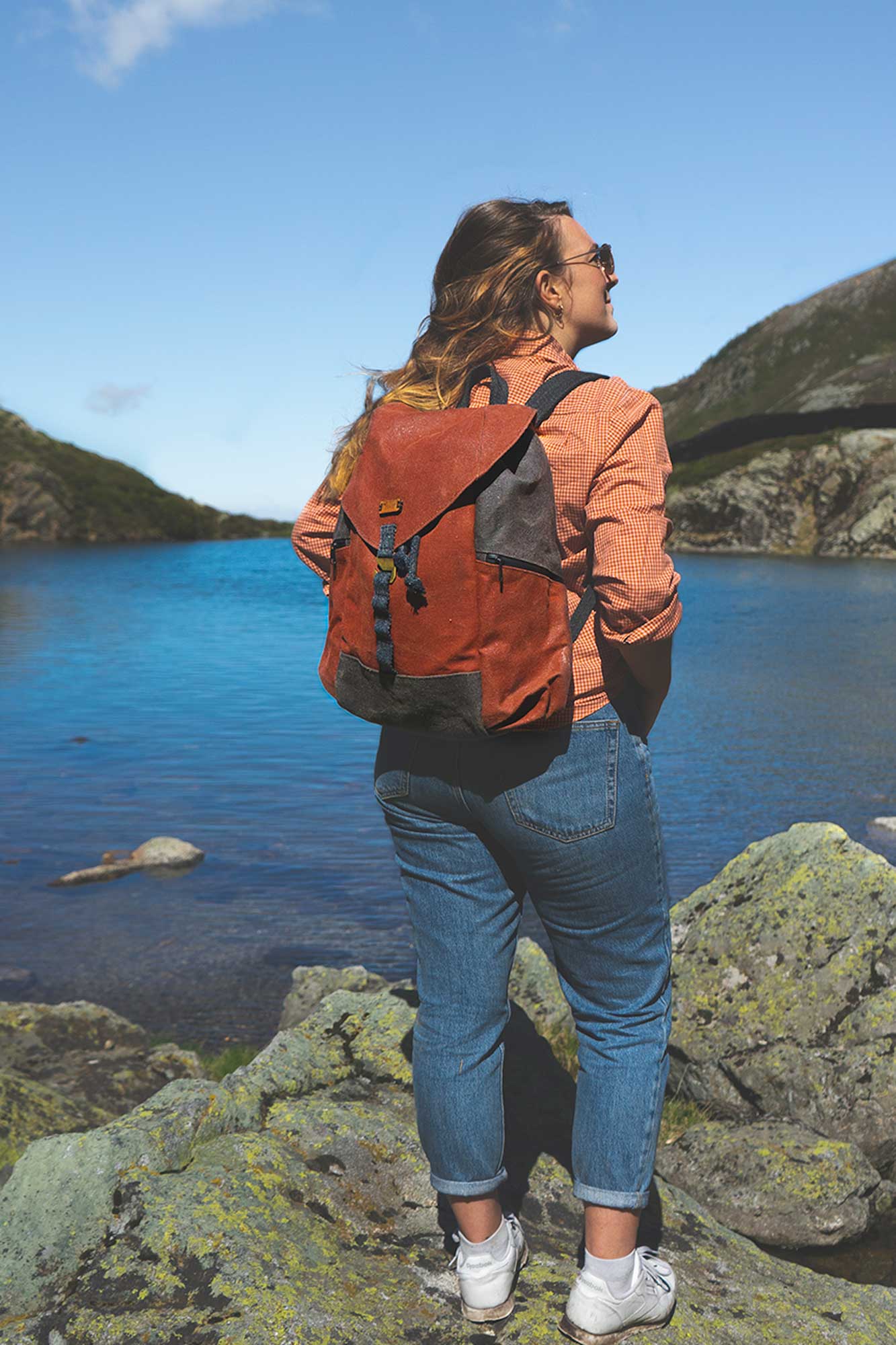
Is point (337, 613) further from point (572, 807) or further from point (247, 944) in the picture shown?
point (247, 944)

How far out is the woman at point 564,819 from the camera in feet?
8.70

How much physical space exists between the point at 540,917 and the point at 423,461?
4.22 ft

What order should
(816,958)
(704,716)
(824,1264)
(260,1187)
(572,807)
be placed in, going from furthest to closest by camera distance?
(704,716) < (816,958) < (824,1264) < (260,1187) < (572,807)

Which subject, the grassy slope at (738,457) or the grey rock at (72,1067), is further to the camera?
the grassy slope at (738,457)

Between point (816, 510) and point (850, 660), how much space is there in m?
68.8

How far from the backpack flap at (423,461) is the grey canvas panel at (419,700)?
0.34 metres

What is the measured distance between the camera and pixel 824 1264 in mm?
4543

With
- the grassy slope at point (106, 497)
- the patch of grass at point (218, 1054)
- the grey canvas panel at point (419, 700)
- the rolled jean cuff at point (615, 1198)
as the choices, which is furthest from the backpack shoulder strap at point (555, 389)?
the grassy slope at point (106, 497)

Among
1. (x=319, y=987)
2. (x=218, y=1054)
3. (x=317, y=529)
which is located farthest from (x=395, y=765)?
(x=218, y=1054)

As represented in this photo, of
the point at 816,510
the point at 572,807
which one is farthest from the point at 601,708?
the point at 816,510

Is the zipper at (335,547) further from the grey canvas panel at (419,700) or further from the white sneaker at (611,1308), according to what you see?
the white sneaker at (611,1308)

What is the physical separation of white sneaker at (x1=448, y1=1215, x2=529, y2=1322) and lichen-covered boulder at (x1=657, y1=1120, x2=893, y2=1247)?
6.50 feet

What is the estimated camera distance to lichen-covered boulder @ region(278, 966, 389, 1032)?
23.1 ft

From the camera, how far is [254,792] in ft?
50.5
